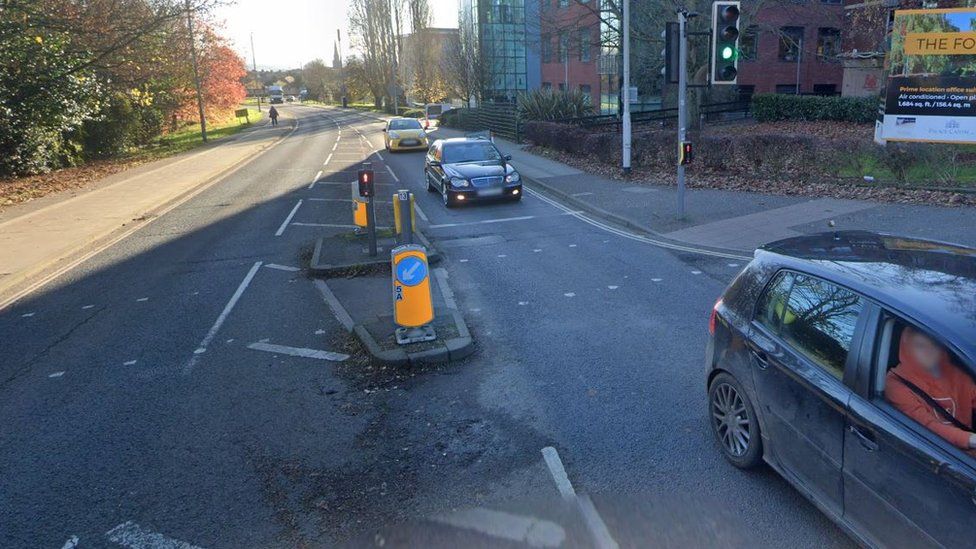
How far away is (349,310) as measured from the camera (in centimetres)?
863

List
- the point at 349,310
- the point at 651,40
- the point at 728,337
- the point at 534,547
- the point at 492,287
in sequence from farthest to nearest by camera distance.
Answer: the point at 651,40, the point at 492,287, the point at 349,310, the point at 728,337, the point at 534,547

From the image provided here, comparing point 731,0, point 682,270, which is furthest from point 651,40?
point 682,270

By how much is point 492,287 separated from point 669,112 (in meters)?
23.8

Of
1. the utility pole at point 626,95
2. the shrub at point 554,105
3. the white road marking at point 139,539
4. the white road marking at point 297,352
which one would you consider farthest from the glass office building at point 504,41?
the white road marking at point 139,539

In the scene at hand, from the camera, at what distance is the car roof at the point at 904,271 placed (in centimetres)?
319

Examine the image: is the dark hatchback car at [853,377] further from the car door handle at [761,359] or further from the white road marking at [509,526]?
the white road marking at [509,526]

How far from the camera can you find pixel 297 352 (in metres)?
7.26

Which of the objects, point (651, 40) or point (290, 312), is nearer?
point (290, 312)

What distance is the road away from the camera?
4.21 m

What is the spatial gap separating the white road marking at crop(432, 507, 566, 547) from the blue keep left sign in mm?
3079

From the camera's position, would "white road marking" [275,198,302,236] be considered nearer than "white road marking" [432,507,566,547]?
No

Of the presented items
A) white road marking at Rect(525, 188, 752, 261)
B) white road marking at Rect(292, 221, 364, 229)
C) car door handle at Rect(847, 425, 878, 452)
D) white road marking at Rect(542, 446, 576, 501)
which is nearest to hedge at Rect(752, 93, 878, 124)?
white road marking at Rect(525, 188, 752, 261)

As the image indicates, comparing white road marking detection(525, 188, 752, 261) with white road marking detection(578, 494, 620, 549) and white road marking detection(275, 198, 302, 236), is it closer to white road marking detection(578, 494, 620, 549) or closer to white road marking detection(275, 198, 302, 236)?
white road marking detection(275, 198, 302, 236)

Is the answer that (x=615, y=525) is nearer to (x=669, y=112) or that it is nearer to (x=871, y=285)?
(x=871, y=285)
